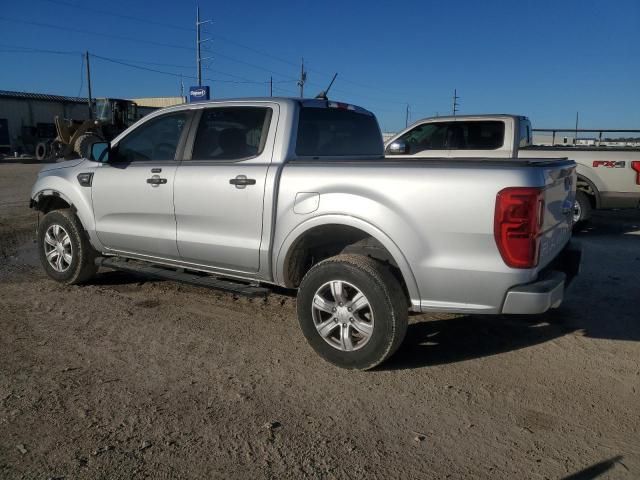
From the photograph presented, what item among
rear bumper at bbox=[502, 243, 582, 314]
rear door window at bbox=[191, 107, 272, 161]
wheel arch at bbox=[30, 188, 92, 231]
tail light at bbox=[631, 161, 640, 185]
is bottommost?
rear bumper at bbox=[502, 243, 582, 314]

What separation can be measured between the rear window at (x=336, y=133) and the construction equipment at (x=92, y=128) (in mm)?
17615

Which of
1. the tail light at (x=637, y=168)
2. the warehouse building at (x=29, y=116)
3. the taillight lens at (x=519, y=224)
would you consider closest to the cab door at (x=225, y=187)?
the taillight lens at (x=519, y=224)

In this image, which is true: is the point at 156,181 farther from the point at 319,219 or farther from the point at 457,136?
the point at 457,136

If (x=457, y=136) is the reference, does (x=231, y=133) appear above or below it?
below

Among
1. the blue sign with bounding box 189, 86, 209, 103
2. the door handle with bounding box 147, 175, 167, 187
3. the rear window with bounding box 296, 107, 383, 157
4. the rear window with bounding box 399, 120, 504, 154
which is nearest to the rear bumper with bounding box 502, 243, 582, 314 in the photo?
the rear window with bounding box 296, 107, 383, 157

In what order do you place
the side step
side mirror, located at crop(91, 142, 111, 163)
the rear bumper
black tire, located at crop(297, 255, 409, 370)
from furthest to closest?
side mirror, located at crop(91, 142, 111, 163), the side step, black tire, located at crop(297, 255, 409, 370), the rear bumper

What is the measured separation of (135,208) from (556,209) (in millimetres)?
3525

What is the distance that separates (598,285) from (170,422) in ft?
16.0

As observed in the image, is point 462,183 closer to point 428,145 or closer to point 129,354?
point 129,354

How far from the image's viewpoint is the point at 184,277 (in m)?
4.78

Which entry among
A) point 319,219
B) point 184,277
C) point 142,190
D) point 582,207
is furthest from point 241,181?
point 582,207

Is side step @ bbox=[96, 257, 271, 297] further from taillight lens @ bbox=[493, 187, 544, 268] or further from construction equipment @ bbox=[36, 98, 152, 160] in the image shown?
construction equipment @ bbox=[36, 98, 152, 160]

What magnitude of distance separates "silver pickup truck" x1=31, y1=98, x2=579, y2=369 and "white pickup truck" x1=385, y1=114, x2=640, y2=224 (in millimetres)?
4243

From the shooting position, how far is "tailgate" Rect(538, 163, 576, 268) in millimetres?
3461
